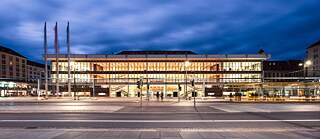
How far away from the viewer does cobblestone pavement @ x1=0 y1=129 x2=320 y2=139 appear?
10.5 metres

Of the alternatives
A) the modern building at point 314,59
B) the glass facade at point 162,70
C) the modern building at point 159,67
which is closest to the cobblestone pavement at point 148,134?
the modern building at point 159,67

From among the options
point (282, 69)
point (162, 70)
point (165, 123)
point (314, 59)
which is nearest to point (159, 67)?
point (162, 70)

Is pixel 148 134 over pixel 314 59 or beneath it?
beneath

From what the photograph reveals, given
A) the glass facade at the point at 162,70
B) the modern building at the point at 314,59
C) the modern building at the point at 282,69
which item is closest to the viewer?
the glass facade at the point at 162,70

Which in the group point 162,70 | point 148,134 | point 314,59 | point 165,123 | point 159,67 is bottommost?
point 165,123

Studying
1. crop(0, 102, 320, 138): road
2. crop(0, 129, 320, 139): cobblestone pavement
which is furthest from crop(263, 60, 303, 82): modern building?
crop(0, 129, 320, 139): cobblestone pavement

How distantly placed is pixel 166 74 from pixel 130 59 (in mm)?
13168

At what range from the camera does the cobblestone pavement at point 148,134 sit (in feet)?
34.3

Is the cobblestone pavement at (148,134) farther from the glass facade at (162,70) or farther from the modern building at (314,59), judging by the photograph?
the modern building at (314,59)

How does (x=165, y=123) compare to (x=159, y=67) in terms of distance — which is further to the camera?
(x=159, y=67)

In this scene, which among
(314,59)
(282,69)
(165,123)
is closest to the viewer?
(165,123)

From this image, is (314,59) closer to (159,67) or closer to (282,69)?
(282,69)

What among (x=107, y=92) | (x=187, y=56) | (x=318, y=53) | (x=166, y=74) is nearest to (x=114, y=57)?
(x=107, y=92)

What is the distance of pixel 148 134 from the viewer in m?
11.1
